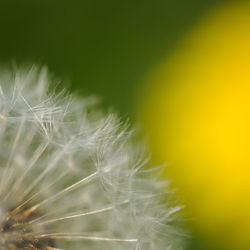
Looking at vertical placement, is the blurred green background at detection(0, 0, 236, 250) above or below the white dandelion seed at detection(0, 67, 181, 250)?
above

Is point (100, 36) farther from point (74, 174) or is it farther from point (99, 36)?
point (74, 174)

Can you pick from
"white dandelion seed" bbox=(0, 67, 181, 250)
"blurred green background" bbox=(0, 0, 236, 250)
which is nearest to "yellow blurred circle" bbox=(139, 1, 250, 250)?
"blurred green background" bbox=(0, 0, 236, 250)

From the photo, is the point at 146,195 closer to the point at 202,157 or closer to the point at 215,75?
the point at 202,157

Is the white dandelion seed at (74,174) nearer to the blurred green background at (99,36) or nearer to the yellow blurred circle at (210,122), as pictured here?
the yellow blurred circle at (210,122)

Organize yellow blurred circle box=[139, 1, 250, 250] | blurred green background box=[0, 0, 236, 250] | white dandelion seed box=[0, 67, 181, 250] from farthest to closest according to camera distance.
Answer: blurred green background box=[0, 0, 236, 250] < yellow blurred circle box=[139, 1, 250, 250] < white dandelion seed box=[0, 67, 181, 250]

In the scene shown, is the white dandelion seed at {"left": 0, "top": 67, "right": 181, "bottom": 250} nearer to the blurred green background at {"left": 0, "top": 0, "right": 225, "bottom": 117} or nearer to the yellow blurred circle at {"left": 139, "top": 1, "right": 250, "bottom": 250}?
the yellow blurred circle at {"left": 139, "top": 1, "right": 250, "bottom": 250}

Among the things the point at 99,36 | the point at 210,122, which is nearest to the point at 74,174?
the point at 210,122

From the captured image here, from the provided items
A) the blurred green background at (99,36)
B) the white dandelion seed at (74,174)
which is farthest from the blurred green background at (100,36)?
the white dandelion seed at (74,174)

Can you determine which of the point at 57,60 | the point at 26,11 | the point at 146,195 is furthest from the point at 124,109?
the point at 146,195
